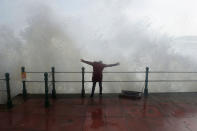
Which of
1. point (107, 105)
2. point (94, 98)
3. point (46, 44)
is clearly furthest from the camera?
point (46, 44)

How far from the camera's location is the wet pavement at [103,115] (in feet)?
14.4

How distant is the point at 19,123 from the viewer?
4.51m

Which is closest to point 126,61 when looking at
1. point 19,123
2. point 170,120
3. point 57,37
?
point 57,37

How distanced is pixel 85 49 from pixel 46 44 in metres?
3.59

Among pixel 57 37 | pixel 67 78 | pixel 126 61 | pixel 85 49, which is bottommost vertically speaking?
pixel 67 78

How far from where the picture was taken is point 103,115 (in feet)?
16.6

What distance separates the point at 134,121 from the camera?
4730 mm

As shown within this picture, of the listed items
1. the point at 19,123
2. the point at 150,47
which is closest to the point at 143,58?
the point at 150,47

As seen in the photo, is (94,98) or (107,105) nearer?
(107,105)

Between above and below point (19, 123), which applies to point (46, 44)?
above

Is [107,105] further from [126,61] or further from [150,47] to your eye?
[150,47]

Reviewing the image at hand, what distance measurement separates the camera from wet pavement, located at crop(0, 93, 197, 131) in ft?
14.4

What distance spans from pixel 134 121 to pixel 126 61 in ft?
29.1

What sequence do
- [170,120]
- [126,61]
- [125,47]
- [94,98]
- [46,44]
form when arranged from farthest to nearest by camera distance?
1. [125,47]
2. [46,44]
3. [126,61]
4. [94,98]
5. [170,120]
